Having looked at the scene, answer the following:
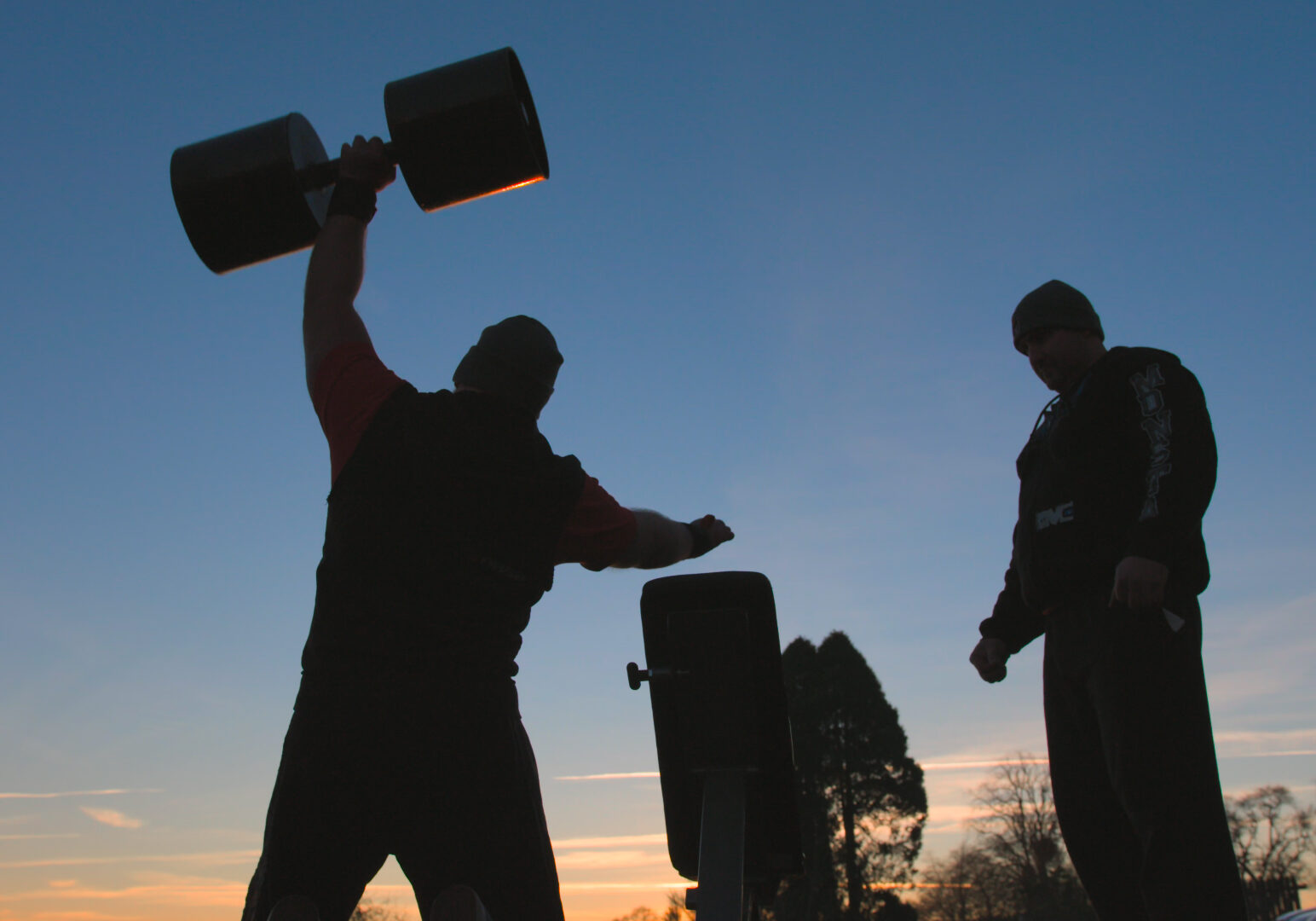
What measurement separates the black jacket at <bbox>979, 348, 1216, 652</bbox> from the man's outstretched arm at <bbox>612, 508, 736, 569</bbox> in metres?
0.87

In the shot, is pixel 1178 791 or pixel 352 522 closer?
pixel 352 522

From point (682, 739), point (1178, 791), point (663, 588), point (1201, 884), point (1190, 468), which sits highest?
point (1190, 468)

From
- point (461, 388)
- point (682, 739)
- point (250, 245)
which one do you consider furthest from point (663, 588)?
point (250, 245)

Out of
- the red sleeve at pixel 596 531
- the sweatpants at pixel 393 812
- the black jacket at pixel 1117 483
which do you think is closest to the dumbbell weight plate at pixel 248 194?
the red sleeve at pixel 596 531

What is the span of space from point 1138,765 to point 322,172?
254 centimetres

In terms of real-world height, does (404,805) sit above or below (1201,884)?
above

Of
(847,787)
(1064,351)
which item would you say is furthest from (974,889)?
(1064,351)

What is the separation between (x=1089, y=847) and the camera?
2.23m

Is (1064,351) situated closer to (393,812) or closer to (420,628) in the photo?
(420,628)

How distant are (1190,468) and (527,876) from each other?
179cm

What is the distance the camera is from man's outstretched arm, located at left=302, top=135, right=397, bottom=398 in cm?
197

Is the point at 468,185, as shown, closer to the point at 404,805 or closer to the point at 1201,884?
the point at 404,805

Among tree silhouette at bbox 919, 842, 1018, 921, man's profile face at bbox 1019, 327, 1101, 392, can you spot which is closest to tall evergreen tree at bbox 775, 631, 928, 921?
tree silhouette at bbox 919, 842, 1018, 921

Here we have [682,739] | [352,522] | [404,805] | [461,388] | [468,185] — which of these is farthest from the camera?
[468,185]
